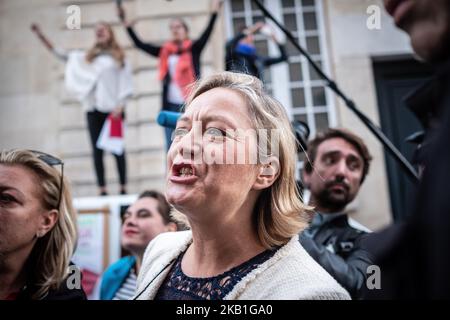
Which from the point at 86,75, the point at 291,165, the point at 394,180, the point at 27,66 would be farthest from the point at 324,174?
the point at 27,66

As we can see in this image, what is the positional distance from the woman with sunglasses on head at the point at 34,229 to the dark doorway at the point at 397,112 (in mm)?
1695

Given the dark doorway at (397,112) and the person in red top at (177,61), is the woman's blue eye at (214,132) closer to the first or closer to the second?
the dark doorway at (397,112)

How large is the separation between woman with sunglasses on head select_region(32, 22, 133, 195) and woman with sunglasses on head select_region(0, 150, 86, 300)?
283cm

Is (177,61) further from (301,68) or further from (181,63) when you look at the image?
(301,68)

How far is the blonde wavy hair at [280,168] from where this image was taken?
1.37 m

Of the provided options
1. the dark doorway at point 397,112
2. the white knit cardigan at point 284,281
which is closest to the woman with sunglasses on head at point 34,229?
the white knit cardigan at point 284,281

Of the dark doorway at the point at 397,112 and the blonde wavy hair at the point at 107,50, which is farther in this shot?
the blonde wavy hair at the point at 107,50

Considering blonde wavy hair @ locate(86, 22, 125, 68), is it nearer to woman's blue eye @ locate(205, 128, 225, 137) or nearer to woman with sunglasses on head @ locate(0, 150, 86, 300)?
woman with sunglasses on head @ locate(0, 150, 86, 300)

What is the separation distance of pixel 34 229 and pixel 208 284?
0.78 meters

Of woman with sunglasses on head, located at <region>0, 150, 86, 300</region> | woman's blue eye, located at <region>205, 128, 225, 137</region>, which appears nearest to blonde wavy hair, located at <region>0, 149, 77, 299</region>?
woman with sunglasses on head, located at <region>0, 150, 86, 300</region>

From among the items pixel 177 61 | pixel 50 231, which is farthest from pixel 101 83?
pixel 50 231

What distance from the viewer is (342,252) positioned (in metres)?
2.03

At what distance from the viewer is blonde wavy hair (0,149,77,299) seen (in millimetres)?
1683
